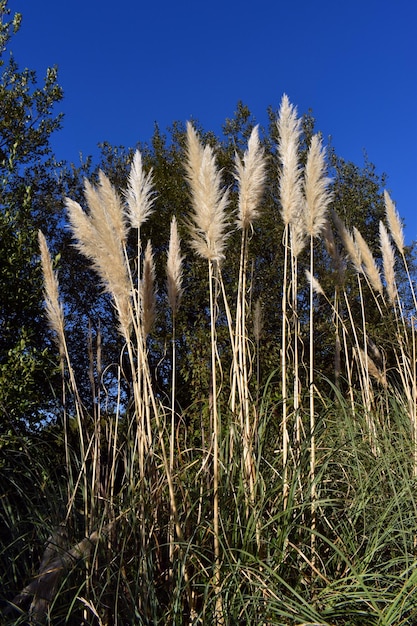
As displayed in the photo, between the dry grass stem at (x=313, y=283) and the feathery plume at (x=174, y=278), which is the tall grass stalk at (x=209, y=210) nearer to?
the feathery plume at (x=174, y=278)

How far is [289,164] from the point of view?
8.92 feet

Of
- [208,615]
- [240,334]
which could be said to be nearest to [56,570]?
[208,615]

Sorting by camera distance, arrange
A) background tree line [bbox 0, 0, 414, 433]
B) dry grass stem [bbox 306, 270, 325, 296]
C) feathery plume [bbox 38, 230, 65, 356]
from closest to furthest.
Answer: feathery plume [bbox 38, 230, 65, 356], dry grass stem [bbox 306, 270, 325, 296], background tree line [bbox 0, 0, 414, 433]

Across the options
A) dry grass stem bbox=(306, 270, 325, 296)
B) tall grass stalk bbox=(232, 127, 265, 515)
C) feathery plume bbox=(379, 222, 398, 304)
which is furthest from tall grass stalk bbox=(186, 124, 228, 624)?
feathery plume bbox=(379, 222, 398, 304)

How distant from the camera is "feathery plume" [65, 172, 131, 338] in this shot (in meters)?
2.32

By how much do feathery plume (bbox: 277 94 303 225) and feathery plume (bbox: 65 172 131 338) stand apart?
0.69m

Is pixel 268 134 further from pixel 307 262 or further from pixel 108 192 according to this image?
pixel 108 192

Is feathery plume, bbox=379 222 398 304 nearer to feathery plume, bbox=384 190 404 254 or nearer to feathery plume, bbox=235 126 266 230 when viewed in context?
feathery plume, bbox=384 190 404 254

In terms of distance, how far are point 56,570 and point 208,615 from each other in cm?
49

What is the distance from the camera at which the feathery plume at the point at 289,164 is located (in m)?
2.67

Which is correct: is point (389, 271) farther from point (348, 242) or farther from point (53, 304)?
point (53, 304)

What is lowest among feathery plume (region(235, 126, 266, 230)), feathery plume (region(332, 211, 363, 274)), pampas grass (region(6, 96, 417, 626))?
pampas grass (region(6, 96, 417, 626))

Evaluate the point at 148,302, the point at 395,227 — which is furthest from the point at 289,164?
the point at 395,227

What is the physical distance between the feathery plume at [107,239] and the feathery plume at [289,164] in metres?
0.69
